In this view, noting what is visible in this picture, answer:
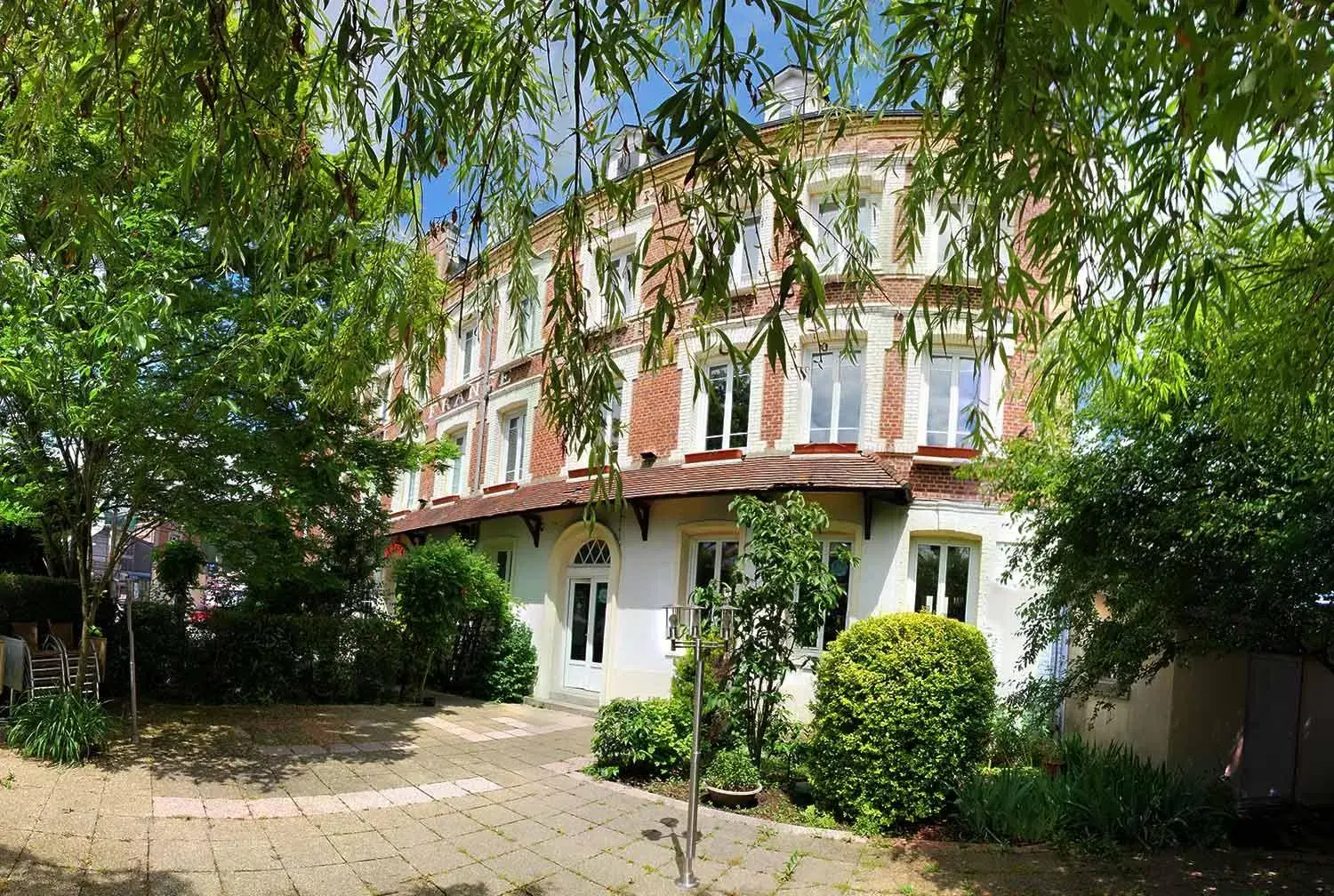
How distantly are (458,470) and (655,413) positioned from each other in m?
7.53

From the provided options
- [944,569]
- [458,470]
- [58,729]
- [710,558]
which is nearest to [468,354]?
[458,470]

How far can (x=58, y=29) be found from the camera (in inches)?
152

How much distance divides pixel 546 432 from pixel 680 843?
1091cm

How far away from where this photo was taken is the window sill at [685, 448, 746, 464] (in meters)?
13.7

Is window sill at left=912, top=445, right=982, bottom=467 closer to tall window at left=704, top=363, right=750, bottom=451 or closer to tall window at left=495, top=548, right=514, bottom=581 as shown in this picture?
tall window at left=704, top=363, right=750, bottom=451

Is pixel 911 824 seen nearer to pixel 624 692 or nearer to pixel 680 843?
pixel 680 843

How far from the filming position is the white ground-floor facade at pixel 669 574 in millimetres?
12227

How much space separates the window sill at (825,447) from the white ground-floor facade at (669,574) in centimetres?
69

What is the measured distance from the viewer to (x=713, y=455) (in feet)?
45.8

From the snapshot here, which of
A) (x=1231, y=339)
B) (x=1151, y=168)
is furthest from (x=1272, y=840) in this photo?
(x=1151, y=168)

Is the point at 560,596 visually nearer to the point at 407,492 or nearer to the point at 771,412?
the point at 771,412

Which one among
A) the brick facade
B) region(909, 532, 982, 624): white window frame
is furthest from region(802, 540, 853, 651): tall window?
the brick facade

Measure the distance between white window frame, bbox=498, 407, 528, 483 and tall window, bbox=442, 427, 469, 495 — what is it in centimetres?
166

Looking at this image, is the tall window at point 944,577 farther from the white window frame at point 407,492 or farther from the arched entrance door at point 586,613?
the white window frame at point 407,492
